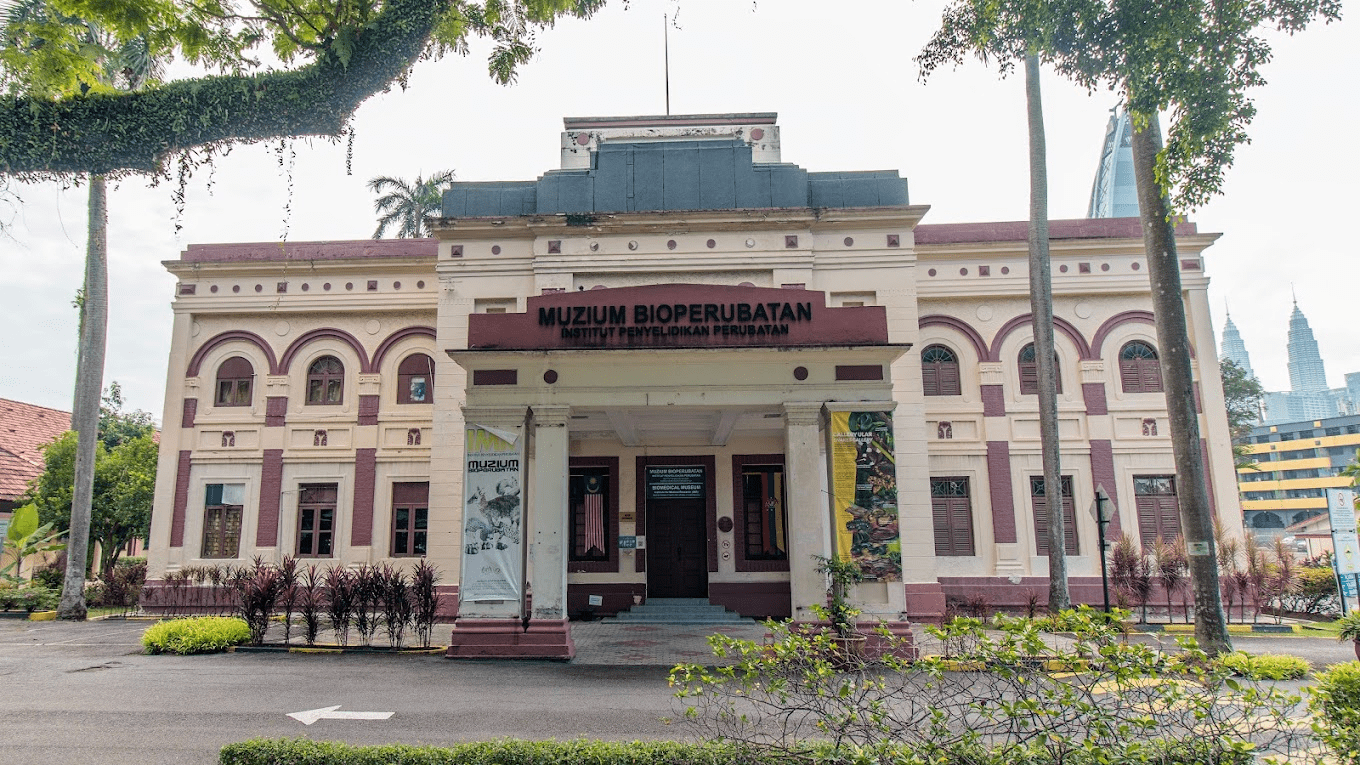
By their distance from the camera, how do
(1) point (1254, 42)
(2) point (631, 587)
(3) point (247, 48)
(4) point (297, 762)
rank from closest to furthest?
(4) point (297, 762)
(3) point (247, 48)
(1) point (1254, 42)
(2) point (631, 587)

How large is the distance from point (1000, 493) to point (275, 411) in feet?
62.3

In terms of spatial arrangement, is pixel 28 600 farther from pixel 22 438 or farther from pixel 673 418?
pixel 673 418

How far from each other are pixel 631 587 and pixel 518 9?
540 inches

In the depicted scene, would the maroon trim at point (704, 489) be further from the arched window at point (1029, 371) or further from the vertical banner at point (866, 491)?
the arched window at point (1029, 371)

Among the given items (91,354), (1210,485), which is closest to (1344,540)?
(1210,485)

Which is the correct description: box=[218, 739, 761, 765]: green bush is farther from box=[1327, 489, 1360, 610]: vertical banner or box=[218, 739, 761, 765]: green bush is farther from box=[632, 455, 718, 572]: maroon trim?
box=[1327, 489, 1360, 610]: vertical banner

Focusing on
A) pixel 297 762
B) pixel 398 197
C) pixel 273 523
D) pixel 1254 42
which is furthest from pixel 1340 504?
pixel 398 197

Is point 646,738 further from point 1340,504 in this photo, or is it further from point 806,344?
point 1340,504

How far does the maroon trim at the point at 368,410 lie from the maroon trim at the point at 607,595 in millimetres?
7008

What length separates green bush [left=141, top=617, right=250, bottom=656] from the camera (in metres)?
13.7

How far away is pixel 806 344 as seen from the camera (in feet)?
44.7

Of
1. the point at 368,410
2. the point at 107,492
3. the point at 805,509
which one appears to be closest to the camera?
the point at 805,509

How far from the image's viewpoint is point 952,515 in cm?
1980

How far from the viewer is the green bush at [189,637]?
1370 centimetres
